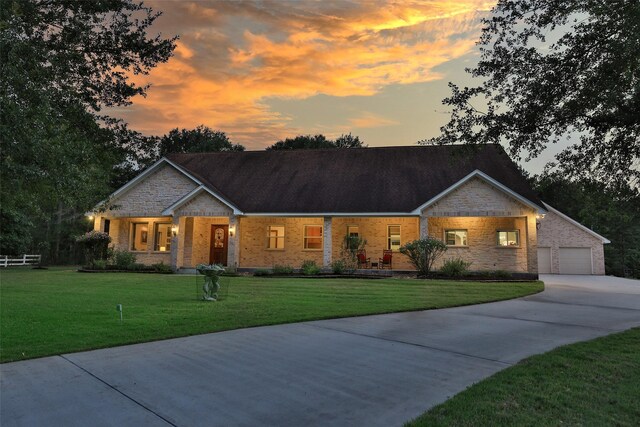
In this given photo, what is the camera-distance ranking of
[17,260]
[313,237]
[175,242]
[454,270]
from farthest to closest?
[17,260] < [313,237] < [175,242] < [454,270]

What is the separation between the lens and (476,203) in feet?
65.5

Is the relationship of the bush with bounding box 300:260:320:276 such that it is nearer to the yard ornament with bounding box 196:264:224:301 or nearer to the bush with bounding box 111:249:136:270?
the yard ornament with bounding box 196:264:224:301

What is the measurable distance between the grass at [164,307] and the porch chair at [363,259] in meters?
5.61

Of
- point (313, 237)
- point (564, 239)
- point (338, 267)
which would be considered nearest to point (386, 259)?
point (338, 267)

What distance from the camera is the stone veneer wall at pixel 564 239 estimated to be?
2506 centimetres

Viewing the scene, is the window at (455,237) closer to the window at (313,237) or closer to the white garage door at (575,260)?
the window at (313,237)

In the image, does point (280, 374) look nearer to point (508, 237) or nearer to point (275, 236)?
point (275, 236)

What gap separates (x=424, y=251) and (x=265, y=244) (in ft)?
28.7

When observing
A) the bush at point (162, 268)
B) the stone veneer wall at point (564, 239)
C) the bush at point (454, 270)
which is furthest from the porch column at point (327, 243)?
the stone veneer wall at point (564, 239)

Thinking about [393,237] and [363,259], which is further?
[393,237]

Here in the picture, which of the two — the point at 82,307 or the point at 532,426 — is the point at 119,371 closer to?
the point at 532,426

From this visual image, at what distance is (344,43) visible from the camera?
1523 centimetres

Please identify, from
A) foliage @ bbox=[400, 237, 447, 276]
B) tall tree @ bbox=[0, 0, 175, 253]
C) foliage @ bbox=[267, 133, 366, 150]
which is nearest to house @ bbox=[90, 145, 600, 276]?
foliage @ bbox=[400, 237, 447, 276]

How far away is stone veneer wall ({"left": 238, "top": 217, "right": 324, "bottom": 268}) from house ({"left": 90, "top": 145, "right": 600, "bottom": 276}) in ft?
0.18
